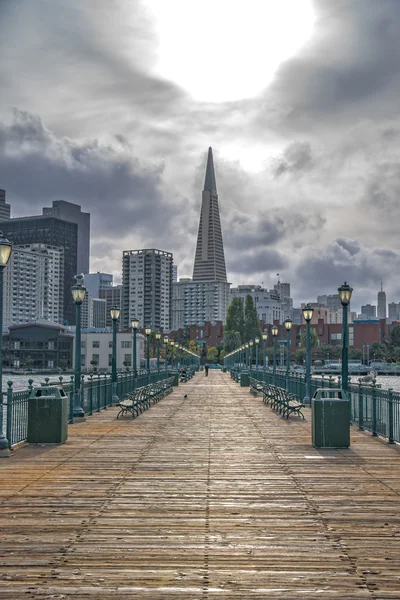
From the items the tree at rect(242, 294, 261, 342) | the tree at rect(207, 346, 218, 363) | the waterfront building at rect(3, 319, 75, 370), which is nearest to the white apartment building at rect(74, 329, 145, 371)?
the waterfront building at rect(3, 319, 75, 370)

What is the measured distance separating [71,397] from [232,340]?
132m

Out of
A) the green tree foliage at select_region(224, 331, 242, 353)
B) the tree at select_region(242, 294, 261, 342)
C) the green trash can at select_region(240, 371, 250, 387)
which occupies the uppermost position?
the tree at select_region(242, 294, 261, 342)

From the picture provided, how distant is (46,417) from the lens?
15.4 m

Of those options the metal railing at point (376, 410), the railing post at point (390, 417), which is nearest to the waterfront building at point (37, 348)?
the metal railing at point (376, 410)

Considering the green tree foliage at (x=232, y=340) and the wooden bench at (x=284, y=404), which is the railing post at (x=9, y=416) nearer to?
the wooden bench at (x=284, y=404)

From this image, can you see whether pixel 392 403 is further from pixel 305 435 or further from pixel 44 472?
pixel 44 472

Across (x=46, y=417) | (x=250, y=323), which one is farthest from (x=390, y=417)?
(x=250, y=323)

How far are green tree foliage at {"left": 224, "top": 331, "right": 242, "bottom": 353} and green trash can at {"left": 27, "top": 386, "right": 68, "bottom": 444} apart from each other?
442 ft

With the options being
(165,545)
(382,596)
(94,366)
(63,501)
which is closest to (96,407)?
(63,501)

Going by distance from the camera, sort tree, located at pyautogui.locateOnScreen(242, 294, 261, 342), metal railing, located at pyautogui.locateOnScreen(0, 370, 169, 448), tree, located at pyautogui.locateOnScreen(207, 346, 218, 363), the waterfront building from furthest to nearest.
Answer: tree, located at pyautogui.locateOnScreen(207, 346, 218, 363), the waterfront building, tree, located at pyautogui.locateOnScreen(242, 294, 261, 342), metal railing, located at pyautogui.locateOnScreen(0, 370, 169, 448)

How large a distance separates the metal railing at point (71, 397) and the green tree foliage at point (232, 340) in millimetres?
109233

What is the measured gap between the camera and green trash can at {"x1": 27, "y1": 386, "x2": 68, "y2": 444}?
598 inches

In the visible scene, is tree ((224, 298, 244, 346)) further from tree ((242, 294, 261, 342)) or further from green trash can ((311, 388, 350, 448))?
green trash can ((311, 388, 350, 448))

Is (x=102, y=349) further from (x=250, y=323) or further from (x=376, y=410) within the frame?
(x=376, y=410)
